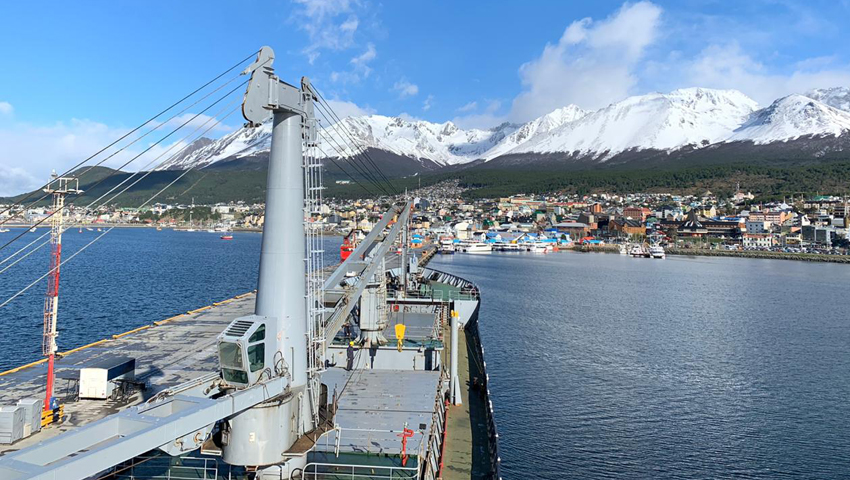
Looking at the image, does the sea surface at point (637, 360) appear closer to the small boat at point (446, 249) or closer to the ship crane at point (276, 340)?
the ship crane at point (276, 340)

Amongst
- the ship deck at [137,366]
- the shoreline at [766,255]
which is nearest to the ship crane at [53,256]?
the ship deck at [137,366]

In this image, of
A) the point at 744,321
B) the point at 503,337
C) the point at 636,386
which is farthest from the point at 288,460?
the point at 744,321

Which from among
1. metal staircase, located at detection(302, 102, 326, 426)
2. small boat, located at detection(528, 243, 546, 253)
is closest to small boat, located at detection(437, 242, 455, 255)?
small boat, located at detection(528, 243, 546, 253)

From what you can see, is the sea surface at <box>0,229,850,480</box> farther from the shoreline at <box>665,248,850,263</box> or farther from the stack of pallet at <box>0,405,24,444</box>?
the shoreline at <box>665,248,850,263</box>

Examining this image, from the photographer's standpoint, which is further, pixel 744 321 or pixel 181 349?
pixel 744 321

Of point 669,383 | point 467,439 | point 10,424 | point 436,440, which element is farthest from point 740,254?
point 10,424

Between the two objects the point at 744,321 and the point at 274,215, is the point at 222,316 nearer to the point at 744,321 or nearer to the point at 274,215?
the point at 274,215
